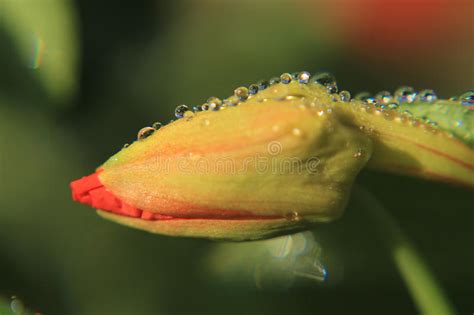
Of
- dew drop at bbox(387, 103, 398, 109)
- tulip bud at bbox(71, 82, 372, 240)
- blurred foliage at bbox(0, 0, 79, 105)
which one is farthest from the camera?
blurred foliage at bbox(0, 0, 79, 105)

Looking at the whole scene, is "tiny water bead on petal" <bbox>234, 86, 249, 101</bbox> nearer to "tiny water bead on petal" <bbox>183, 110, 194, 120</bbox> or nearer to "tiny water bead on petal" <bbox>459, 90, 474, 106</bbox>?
"tiny water bead on petal" <bbox>183, 110, 194, 120</bbox>

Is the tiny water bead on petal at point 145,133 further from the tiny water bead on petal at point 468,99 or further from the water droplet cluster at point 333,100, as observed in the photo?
the tiny water bead on petal at point 468,99

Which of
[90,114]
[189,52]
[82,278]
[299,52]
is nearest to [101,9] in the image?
[189,52]

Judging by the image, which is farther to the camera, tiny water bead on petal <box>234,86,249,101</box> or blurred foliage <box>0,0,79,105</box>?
blurred foliage <box>0,0,79,105</box>

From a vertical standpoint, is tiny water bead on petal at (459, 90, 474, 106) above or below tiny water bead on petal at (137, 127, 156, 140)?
below

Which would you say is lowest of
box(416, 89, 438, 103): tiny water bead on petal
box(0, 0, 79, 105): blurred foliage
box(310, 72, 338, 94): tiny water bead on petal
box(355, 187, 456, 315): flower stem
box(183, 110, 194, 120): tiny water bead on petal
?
box(355, 187, 456, 315): flower stem

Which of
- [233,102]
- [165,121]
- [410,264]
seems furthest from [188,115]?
[165,121]

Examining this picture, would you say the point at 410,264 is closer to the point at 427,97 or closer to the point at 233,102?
the point at 427,97

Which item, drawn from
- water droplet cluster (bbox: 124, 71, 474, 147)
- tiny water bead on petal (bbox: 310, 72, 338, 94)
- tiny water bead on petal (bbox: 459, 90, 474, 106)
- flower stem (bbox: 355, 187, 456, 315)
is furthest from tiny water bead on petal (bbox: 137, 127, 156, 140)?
tiny water bead on petal (bbox: 459, 90, 474, 106)
